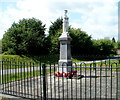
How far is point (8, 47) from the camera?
991 inches

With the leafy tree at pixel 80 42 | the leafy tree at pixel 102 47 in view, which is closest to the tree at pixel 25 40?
the leafy tree at pixel 80 42

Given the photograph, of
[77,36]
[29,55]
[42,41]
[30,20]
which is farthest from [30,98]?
[77,36]

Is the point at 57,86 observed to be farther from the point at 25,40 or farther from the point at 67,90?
the point at 25,40

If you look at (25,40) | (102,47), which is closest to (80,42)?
(102,47)

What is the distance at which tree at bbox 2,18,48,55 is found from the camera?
24.2 m

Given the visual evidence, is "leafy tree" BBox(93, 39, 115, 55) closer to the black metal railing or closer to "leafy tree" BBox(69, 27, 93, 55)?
"leafy tree" BBox(69, 27, 93, 55)

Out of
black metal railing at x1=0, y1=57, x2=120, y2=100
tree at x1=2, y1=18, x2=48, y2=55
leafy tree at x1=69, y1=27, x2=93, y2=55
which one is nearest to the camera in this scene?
black metal railing at x1=0, y1=57, x2=120, y2=100

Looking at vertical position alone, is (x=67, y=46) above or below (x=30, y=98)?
above

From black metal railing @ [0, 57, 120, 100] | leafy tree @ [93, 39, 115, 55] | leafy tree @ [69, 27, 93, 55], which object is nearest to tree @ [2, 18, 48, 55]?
leafy tree @ [69, 27, 93, 55]

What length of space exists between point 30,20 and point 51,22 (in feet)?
68.8

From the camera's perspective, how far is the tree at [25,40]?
24.2 metres

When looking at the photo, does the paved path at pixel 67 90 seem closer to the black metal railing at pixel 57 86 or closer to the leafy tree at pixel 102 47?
the black metal railing at pixel 57 86

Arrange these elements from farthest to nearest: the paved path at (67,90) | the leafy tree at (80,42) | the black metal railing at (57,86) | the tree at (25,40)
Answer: the leafy tree at (80,42) < the tree at (25,40) < the paved path at (67,90) < the black metal railing at (57,86)

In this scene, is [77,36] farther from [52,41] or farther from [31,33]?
[31,33]
